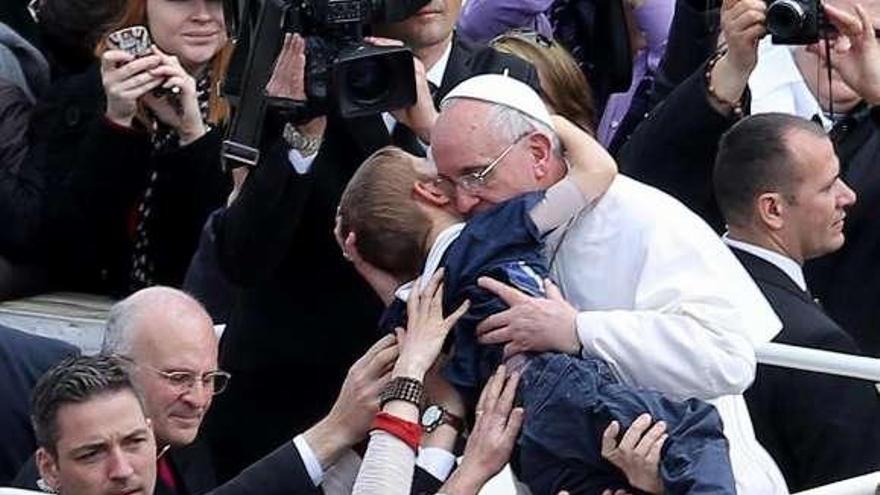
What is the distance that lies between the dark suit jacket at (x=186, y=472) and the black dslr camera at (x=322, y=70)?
60cm

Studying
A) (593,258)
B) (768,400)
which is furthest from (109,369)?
(768,400)

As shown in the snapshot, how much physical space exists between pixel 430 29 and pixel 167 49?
87 centimetres

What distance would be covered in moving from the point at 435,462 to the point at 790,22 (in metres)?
1.56

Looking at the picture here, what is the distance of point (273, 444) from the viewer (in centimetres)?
539

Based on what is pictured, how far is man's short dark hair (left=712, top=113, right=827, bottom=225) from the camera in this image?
5.36 meters

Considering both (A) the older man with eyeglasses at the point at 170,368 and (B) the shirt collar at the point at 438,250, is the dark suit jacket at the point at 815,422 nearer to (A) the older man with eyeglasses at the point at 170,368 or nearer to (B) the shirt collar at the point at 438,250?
(B) the shirt collar at the point at 438,250

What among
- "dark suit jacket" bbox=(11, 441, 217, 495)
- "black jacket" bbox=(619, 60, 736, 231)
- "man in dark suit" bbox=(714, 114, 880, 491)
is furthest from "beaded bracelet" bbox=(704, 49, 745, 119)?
"dark suit jacket" bbox=(11, 441, 217, 495)

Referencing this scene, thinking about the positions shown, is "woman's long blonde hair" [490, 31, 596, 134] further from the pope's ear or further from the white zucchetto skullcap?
the white zucchetto skullcap

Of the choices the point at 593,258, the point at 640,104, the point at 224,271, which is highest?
the point at 593,258

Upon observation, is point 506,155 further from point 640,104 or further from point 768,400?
point 640,104

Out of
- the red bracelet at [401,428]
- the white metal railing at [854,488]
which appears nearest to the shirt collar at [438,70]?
the red bracelet at [401,428]

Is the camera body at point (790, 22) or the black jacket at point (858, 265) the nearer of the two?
→ the camera body at point (790, 22)

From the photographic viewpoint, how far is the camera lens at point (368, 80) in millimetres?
5102

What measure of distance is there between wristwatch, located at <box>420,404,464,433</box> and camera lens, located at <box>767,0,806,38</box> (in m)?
1.45
